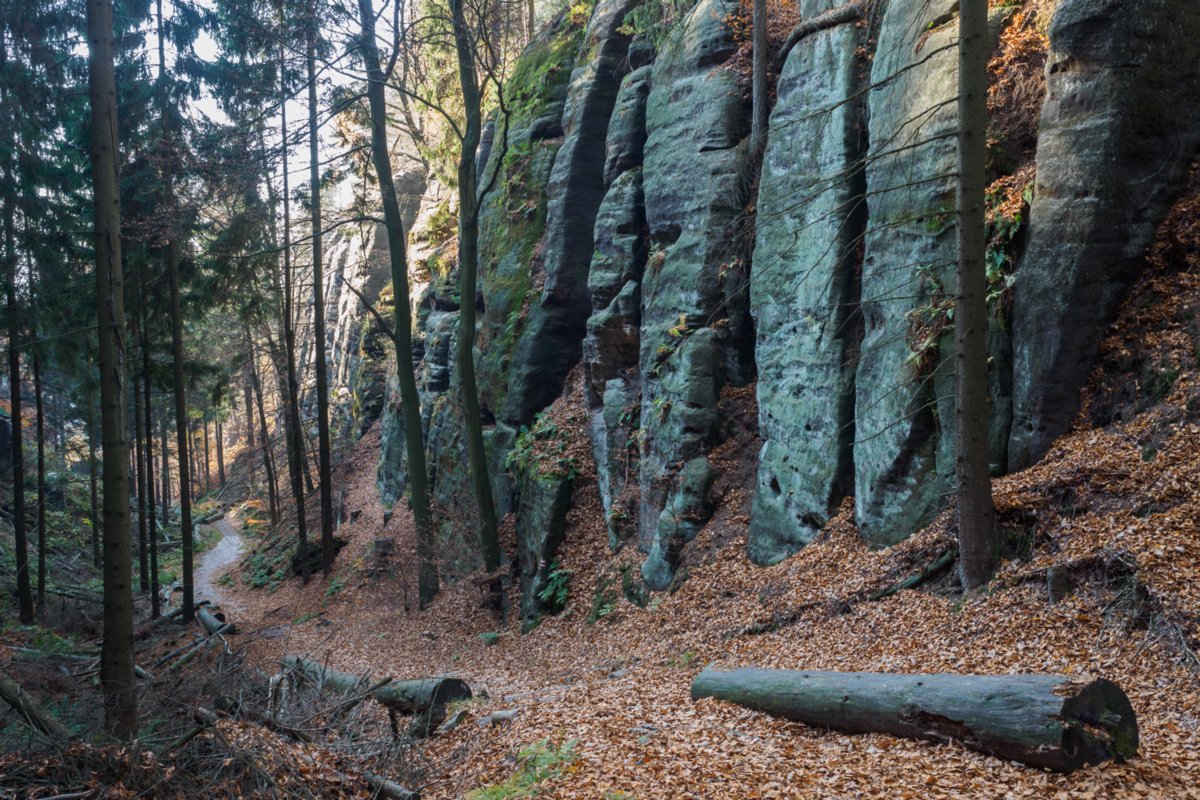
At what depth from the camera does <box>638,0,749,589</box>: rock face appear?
43.7 feet

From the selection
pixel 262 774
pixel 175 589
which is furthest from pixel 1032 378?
pixel 175 589

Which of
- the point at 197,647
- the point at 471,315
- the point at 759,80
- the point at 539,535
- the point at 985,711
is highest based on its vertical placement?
the point at 759,80

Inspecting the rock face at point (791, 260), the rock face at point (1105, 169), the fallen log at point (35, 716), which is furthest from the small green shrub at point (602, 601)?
the fallen log at point (35, 716)

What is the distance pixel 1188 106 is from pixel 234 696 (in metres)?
12.7

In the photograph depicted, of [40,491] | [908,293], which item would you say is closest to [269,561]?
[40,491]

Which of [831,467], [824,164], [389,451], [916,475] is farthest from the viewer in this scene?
[389,451]

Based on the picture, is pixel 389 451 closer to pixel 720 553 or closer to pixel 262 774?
pixel 720 553

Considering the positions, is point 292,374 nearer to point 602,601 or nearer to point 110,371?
point 602,601

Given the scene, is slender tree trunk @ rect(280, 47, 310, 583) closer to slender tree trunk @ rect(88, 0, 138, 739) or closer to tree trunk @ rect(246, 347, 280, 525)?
tree trunk @ rect(246, 347, 280, 525)

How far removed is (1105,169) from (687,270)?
7231 mm

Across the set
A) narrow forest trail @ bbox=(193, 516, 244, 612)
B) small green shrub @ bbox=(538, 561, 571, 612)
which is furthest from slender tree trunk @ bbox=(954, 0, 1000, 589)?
narrow forest trail @ bbox=(193, 516, 244, 612)

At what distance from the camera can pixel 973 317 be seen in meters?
7.59

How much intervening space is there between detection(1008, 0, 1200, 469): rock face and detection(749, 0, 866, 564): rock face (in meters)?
2.89

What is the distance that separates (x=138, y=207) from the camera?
57.7 feet
